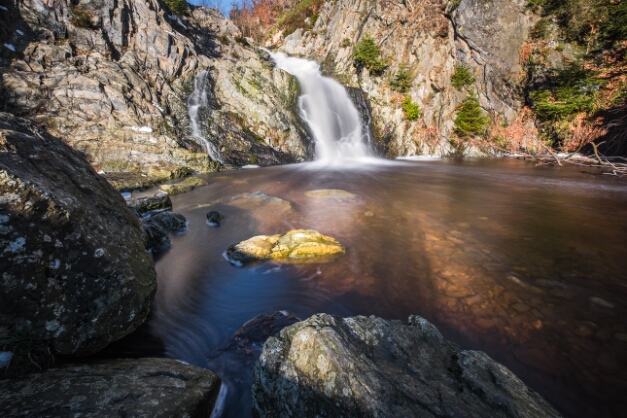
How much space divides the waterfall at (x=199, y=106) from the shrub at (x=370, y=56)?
14.1 m

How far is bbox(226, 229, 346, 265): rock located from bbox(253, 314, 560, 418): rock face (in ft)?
7.63

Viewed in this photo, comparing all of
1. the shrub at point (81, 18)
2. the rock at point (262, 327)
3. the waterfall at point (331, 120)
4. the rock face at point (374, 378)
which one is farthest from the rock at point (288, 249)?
the shrub at point (81, 18)

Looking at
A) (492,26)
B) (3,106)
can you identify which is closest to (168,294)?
(3,106)

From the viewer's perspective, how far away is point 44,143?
108 inches

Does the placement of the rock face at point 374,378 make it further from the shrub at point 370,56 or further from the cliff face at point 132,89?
the shrub at point 370,56

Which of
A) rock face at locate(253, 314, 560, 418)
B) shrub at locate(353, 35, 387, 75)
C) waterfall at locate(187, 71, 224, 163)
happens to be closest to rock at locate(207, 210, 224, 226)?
rock face at locate(253, 314, 560, 418)

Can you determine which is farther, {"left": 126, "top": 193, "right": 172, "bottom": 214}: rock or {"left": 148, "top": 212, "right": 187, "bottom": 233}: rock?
{"left": 126, "top": 193, "right": 172, "bottom": 214}: rock

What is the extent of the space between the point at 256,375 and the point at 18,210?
2.15m

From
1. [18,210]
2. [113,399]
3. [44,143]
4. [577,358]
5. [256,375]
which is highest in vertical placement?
[44,143]

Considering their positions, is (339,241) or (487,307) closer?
(487,307)

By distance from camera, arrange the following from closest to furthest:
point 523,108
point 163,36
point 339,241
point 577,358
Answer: point 577,358
point 339,241
point 163,36
point 523,108

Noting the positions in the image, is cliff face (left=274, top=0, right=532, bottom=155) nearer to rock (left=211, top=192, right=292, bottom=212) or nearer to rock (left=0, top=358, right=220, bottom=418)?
rock (left=211, top=192, right=292, bottom=212)

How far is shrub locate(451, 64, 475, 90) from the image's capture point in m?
22.5

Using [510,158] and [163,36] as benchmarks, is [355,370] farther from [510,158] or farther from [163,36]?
[163,36]
